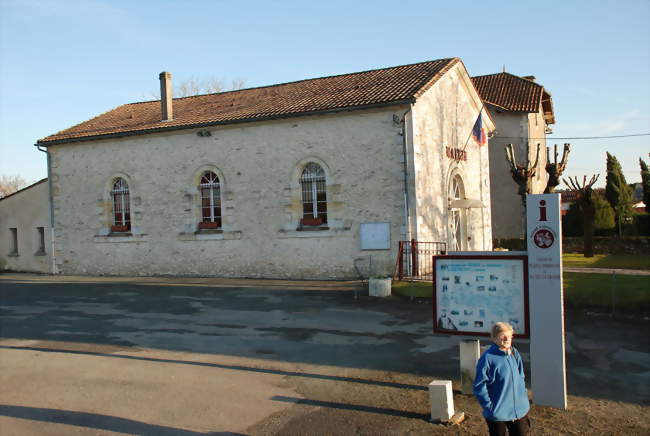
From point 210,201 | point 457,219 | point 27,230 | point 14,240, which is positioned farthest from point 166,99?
point 457,219

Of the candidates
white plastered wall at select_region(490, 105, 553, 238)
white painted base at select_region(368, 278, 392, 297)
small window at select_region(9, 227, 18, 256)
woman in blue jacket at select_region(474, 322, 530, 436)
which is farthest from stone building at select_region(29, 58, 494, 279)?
woman in blue jacket at select_region(474, 322, 530, 436)

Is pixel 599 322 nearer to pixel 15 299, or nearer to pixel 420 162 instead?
pixel 420 162

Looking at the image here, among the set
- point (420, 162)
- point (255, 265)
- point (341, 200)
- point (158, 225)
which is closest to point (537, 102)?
point (420, 162)

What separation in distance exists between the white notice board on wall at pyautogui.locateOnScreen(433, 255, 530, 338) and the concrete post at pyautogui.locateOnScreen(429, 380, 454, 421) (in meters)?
0.98

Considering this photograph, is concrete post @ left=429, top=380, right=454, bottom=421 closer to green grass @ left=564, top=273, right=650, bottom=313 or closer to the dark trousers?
the dark trousers

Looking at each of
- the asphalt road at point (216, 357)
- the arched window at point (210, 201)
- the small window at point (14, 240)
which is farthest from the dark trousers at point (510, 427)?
the small window at point (14, 240)

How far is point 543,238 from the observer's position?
20.9 ft

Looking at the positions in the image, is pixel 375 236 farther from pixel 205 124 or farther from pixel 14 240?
pixel 14 240

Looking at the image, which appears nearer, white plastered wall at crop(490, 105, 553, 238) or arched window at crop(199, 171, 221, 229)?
arched window at crop(199, 171, 221, 229)

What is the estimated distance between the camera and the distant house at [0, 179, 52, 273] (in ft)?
77.2

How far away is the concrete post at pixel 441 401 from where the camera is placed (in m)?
6.01

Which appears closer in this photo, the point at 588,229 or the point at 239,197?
the point at 239,197

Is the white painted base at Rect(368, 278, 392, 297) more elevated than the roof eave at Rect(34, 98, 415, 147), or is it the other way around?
the roof eave at Rect(34, 98, 415, 147)

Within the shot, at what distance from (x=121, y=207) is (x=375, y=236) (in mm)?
10311
